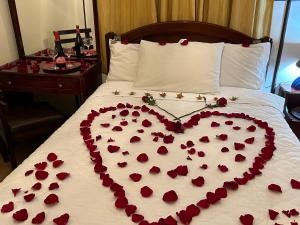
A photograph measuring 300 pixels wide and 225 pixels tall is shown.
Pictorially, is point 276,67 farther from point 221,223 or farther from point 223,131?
point 221,223

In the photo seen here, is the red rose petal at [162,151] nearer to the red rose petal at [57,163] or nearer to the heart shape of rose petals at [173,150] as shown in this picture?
the heart shape of rose petals at [173,150]

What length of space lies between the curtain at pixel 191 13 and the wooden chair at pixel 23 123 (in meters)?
0.93

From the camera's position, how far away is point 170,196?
3.74 feet

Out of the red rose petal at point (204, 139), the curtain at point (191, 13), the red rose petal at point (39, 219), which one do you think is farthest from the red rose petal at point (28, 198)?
the curtain at point (191, 13)

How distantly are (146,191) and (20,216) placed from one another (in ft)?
1.56

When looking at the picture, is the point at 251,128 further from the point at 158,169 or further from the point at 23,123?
the point at 23,123

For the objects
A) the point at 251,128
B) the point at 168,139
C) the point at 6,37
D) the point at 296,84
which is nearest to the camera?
the point at 168,139

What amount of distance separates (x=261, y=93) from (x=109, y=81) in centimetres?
122

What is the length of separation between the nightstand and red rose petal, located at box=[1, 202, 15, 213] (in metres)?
2.06

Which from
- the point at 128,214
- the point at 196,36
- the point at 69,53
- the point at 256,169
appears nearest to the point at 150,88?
the point at 196,36

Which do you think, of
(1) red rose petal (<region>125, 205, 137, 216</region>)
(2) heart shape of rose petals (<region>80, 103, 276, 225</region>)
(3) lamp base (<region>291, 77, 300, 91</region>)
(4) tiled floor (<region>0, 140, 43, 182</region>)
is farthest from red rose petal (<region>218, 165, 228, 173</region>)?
(4) tiled floor (<region>0, 140, 43, 182</region>)

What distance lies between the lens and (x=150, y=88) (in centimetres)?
225

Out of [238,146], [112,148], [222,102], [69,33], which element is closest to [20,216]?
[112,148]

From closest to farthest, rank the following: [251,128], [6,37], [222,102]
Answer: [251,128] < [222,102] < [6,37]
